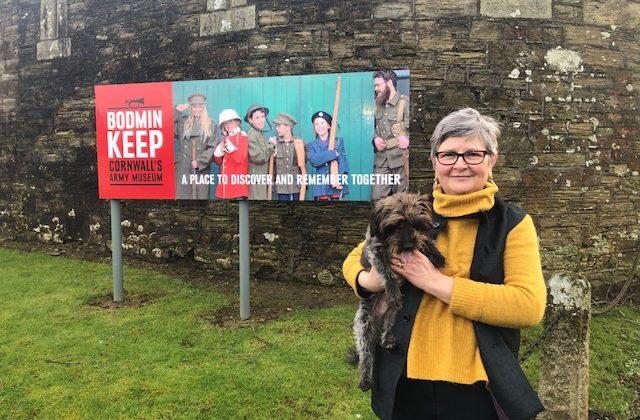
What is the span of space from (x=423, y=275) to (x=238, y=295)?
14.0ft

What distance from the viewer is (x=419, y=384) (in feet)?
5.25

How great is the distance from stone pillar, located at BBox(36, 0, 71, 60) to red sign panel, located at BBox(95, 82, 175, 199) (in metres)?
3.22

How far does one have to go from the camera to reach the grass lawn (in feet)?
10.4

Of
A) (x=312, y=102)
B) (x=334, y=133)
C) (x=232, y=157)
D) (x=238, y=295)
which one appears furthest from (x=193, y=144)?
(x=238, y=295)

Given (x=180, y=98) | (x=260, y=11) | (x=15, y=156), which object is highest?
(x=260, y=11)

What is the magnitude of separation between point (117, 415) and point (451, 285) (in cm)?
265

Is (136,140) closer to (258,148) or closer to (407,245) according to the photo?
(258,148)

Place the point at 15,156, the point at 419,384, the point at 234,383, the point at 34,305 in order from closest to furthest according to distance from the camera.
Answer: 1. the point at 419,384
2. the point at 234,383
3. the point at 34,305
4. the point at 15,156

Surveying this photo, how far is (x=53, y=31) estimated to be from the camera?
24.6ft

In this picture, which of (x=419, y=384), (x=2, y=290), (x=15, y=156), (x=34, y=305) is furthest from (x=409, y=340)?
(x=15, y=156)

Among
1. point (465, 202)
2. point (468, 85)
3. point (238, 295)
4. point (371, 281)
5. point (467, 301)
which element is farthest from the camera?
point (238, 295)

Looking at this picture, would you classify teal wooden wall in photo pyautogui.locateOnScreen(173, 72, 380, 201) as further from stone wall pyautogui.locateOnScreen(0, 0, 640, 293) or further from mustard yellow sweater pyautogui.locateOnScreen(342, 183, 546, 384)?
mustard yellow sweater pyautogui.locateOnScreen(342, 183, 546, 384)

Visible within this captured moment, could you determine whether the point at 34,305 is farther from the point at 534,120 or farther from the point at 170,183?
the point at 534,120

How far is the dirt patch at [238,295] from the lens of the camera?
4.88 m
